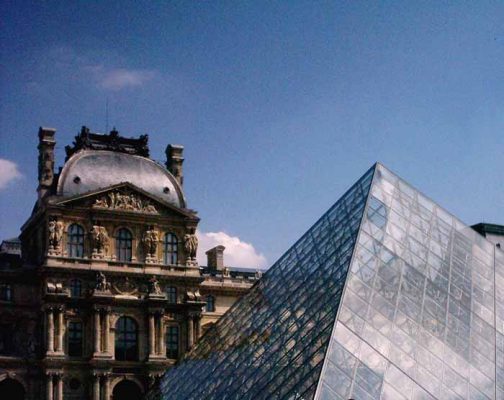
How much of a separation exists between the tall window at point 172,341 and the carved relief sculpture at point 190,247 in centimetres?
384

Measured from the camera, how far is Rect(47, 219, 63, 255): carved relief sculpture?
49438mm

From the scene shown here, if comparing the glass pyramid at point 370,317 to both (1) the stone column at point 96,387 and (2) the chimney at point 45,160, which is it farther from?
(2) the chimney at point 45,160

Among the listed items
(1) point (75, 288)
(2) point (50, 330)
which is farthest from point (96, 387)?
(1) point (75, 288)

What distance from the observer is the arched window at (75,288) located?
4978cm

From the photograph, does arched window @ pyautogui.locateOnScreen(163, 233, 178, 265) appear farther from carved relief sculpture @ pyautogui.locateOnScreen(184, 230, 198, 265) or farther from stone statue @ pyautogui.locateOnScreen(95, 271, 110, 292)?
stone statue @ pyautogui.locateOnScreen(95, 271, 110, 292)

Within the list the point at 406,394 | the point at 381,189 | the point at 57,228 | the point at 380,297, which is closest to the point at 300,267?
the point at 381,189

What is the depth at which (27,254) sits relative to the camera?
54625 millimetres

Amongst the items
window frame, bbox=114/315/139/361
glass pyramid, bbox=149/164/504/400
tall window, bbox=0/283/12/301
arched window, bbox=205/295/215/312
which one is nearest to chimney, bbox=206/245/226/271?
arched window, bbox=205/295/215/312

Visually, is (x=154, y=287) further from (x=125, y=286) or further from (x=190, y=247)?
(x=190, y=247)

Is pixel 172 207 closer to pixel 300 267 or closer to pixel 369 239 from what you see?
pixel 300 267

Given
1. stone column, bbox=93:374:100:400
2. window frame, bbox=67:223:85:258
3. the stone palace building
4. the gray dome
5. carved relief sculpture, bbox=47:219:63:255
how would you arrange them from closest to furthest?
1. stone column, bbox=93:374:100:400
2. the stone palace building
3. carved relief sculpture, bbox=47:219:63:255
4. window frame, bbox=67:223:85:258
5. the gray dome

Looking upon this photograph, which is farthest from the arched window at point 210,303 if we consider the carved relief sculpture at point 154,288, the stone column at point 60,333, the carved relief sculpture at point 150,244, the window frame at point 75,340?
the stone column at point 60,333

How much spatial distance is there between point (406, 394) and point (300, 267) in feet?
31.0

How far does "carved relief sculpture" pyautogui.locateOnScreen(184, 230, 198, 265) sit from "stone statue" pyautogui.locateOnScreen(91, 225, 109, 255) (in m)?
4.72
